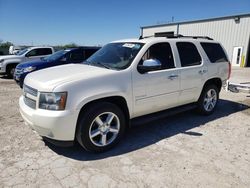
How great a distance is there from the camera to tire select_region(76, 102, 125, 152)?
3.34 m

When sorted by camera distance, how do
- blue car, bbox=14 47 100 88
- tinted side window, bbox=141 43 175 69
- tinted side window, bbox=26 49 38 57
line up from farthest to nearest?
tinted side window, bbox=26 49 38 57, blue car, bbox=14 47 100 88, tinted side window, bbox=141 43 175 69

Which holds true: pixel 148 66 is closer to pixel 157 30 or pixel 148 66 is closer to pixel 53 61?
pixel 53 61

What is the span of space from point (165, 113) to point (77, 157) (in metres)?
2.03

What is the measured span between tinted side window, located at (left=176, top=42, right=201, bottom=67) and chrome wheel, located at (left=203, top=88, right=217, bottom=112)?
979 millimetres

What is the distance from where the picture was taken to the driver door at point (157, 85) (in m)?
3.90

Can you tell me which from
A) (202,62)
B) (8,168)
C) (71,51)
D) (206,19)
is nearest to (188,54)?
(202,62)

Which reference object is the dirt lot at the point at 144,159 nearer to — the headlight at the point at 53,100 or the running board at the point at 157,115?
the running board at the point at 157,115

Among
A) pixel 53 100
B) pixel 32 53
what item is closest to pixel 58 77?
pixel 53 100

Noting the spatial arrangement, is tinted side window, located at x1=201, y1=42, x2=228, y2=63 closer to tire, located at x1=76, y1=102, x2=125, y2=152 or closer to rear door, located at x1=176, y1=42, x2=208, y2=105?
rear door, located at x1=176, y1=42, x2=208, y2=105

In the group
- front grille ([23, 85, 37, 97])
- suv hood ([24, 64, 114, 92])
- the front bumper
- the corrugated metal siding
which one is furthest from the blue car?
the corrugated metal siding

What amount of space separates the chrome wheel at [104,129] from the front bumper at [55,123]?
0.36 meters

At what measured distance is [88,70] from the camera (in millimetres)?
3734

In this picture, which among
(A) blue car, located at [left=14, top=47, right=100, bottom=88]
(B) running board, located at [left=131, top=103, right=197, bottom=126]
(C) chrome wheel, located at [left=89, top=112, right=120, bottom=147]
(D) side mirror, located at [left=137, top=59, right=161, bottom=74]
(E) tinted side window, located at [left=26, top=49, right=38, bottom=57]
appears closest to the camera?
(C) chrome wheel, located at [left=89, top=112, right=120, bottom=147]

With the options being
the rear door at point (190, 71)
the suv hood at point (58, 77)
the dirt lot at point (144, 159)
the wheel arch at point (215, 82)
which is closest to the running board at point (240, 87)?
the wheel arch at point (215, 82)
